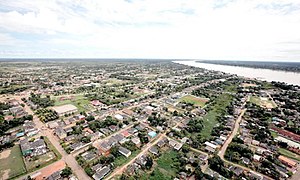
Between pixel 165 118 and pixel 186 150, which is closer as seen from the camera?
pixel 186 150

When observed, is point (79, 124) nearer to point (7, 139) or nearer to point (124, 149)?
point (7, 139)

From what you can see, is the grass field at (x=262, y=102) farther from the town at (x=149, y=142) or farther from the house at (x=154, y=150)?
the house at (x=154, y=150)

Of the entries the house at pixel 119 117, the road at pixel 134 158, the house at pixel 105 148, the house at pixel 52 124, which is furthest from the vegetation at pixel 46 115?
the road at pixel 134 158

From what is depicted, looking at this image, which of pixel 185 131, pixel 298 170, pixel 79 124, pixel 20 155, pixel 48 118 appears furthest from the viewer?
pixel 48 118

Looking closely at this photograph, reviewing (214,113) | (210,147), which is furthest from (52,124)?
(214,113)

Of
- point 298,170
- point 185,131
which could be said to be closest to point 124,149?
point 185,131
